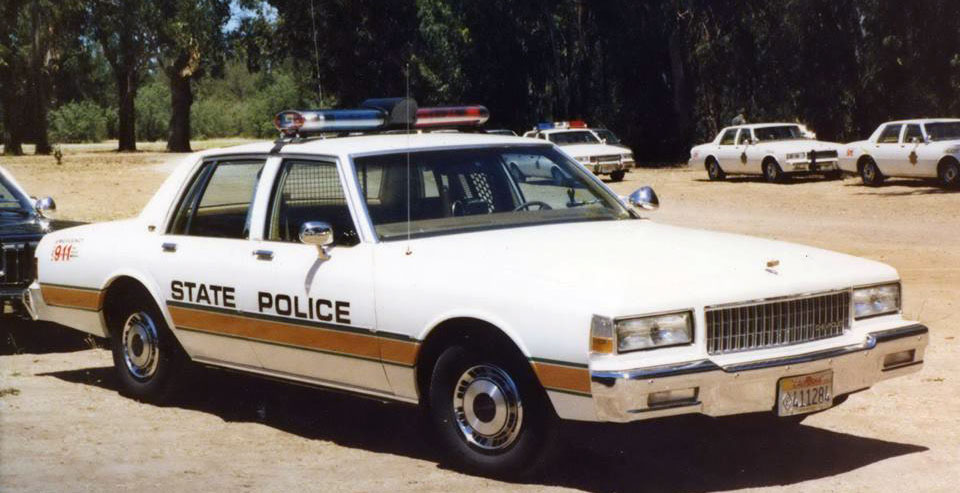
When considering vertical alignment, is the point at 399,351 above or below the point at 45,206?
below

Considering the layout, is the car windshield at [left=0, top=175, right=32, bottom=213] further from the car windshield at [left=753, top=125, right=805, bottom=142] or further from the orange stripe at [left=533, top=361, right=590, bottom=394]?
the car windshield at [left=753, top=125, right=805, bottom=142]

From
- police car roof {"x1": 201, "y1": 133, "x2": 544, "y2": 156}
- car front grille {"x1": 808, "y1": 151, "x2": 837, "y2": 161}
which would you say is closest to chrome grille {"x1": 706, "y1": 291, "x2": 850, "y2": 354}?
police car roof {"x1": 201, "y1": 133, "x2": 544, "y2": 156}

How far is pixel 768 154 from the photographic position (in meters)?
35.2

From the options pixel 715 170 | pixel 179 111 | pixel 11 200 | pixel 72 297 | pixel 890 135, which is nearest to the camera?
pixel 72 297

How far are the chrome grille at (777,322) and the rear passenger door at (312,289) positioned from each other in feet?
5.50

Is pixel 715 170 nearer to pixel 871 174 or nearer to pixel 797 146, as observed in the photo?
pixel 797 146

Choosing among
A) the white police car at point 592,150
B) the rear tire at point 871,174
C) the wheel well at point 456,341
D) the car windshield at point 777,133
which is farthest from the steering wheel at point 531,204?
the car windshield at point 777,133

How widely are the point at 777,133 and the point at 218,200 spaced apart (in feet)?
97.3

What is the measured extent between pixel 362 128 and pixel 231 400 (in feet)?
6.12

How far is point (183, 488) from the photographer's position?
21.6 ft

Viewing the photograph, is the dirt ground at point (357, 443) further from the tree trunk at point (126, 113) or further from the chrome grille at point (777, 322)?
the tree trunk at point (126, 113)

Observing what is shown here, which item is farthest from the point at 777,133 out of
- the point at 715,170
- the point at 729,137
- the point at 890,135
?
the point at 890,135

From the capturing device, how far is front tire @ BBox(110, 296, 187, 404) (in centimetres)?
851

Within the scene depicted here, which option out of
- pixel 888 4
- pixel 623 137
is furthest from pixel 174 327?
pixel 623 137
